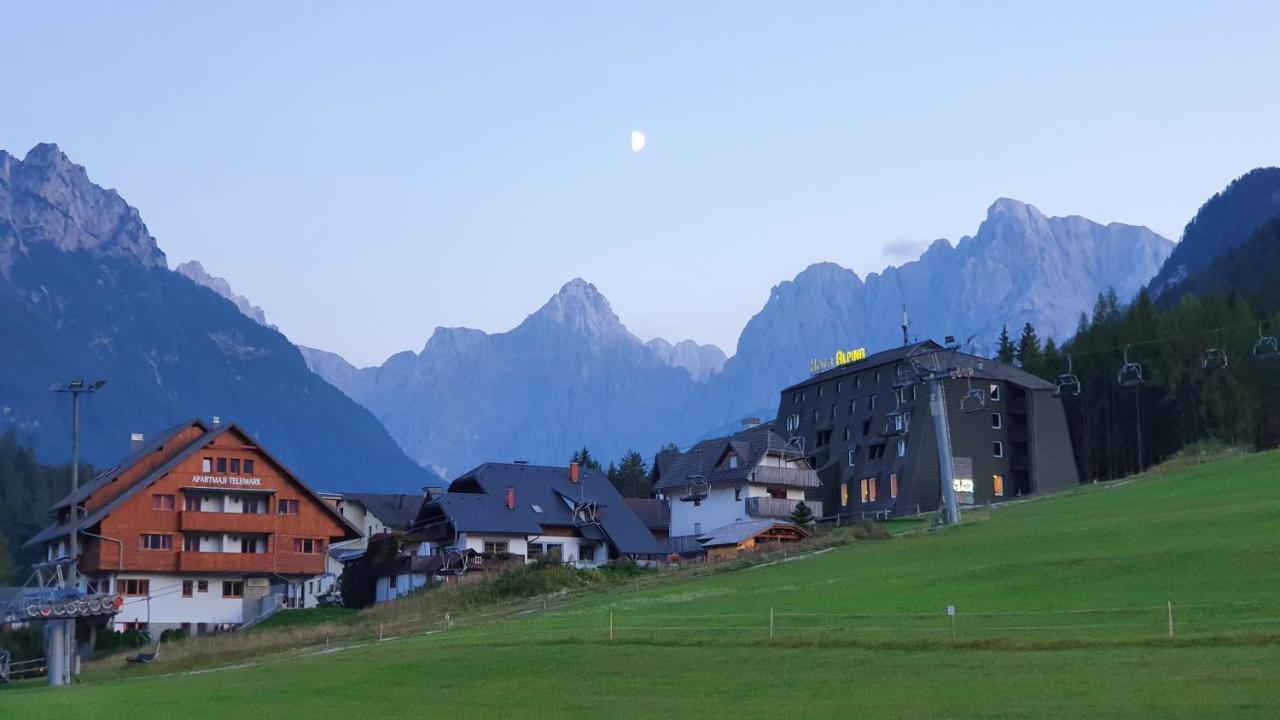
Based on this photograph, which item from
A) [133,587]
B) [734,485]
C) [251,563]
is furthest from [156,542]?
[734,485]

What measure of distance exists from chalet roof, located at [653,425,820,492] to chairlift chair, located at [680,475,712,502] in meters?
0.35

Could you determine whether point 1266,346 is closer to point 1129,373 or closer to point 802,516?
point 1129,373

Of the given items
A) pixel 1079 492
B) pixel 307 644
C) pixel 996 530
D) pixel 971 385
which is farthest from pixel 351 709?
pixel 971 385

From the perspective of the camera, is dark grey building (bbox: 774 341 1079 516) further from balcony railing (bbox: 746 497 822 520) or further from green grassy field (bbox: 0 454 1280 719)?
green grassy field (bbox: 0 454 1280 719)

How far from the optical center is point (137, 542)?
97.6 meters

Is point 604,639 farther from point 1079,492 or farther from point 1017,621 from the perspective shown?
point 1079,492

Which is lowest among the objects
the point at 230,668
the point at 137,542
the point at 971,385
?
the point at 230,668

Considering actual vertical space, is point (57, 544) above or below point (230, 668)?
above

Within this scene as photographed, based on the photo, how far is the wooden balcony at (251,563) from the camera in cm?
9918

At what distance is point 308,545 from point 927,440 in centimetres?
4979

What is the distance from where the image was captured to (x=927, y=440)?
117812 millimetres

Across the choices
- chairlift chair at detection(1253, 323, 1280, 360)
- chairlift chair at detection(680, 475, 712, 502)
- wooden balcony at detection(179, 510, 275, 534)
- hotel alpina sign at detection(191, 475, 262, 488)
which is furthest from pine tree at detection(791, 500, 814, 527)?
hotel alpina sign at detection(191, 475, 262, 488)

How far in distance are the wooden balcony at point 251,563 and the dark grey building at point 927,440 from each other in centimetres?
4469

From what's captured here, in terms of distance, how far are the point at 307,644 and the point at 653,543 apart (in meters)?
49.2
